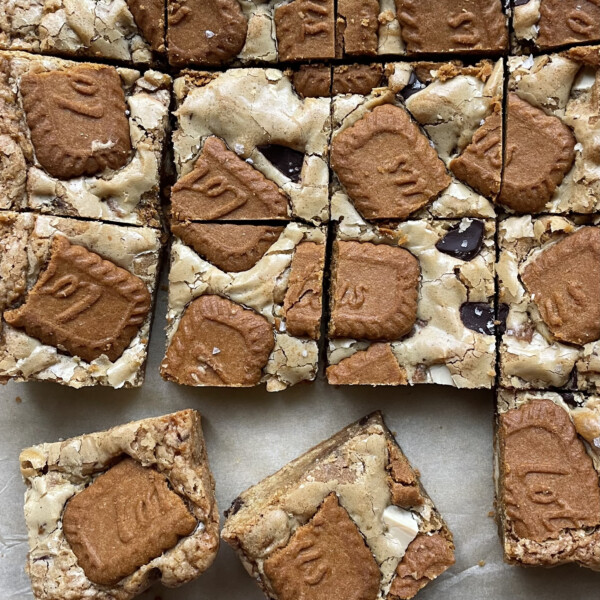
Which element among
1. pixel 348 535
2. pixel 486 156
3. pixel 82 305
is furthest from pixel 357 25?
pixel 348 535

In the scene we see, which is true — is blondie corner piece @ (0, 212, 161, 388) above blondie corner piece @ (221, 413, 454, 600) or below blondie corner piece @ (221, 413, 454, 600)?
above

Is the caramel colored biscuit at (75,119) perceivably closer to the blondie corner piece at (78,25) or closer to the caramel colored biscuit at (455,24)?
the blondie corner piece at (78,25)

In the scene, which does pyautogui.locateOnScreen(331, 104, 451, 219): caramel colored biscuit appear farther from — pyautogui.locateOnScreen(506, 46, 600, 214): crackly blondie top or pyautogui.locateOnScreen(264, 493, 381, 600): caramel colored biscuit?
pyautogui.locateOnScreen(264, 493, 381, 600): caramel colored biscuit

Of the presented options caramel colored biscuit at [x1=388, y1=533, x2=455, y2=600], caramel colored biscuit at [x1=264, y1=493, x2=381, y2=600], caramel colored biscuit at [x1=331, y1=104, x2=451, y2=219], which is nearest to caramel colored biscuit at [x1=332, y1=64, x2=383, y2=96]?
caramel colored biscuit at [x1=331, y1=104, x2=451, y2=219]

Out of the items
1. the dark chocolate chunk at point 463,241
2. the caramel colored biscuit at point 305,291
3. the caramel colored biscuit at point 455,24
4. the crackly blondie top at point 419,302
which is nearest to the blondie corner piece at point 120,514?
the caramel colored biscuit at point 305,291

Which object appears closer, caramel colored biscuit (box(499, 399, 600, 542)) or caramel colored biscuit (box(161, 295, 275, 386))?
caramel colored biscuit (box(499, 399, 600, 542))

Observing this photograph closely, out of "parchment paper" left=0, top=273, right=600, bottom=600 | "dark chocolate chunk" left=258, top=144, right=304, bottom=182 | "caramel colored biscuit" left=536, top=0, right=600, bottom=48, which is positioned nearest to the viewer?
"caramel colored biscuit" left=536, top=0, right=600, bottom=48

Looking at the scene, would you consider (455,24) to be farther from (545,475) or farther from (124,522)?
(124,522)
